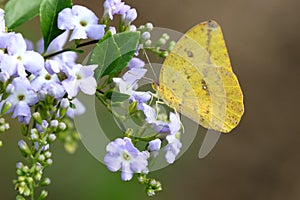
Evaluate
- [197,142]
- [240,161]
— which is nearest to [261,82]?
[240,161]

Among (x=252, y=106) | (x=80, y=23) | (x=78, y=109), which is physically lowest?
(x=252, y=106)

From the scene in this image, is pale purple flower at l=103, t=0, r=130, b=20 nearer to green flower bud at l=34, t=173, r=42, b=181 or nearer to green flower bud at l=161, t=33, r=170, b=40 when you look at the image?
green flower bud at l=161, t=33, r=170, b=40

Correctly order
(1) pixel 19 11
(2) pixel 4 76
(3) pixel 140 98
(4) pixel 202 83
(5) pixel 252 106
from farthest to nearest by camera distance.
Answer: (5) pixel 252 106
(1) pixel 19 11
(4) pixel 202 83
(3) pixel 140 98
(2) pixel 4 76

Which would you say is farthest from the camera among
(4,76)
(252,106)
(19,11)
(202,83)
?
(252,106)

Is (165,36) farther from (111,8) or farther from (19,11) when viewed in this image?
(19,11)

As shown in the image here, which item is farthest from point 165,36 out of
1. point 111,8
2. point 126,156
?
point 126,156

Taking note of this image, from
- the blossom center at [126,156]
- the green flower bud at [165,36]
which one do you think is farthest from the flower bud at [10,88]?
the green flower bud at [165,36]

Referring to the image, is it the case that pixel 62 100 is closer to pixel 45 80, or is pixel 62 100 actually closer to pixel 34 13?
pixel 45 80

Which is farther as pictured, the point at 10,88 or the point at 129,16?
the point at 129,16
